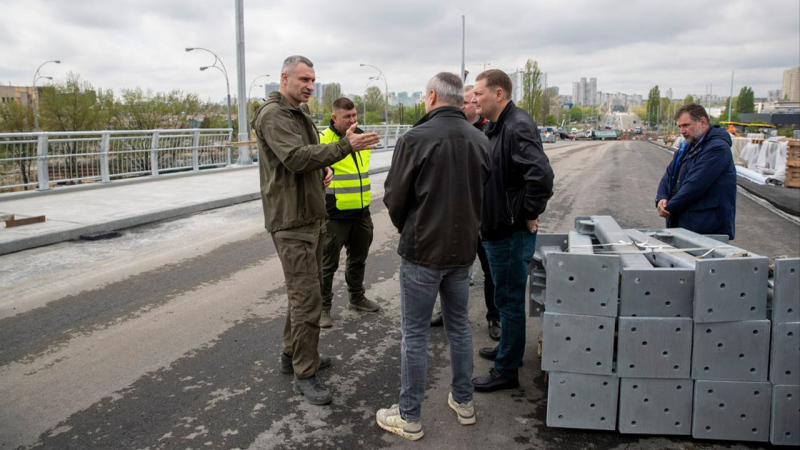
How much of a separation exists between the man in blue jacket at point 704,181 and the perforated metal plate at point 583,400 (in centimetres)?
236

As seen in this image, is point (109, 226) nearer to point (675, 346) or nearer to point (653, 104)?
point (675, 346)

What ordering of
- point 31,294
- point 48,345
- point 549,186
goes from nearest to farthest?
point 549,186
point 48,345
point 31,294

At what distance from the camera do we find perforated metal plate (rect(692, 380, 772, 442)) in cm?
313

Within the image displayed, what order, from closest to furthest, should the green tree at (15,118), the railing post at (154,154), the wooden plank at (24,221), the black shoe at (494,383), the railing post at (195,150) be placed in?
the black shoe at (494,383) → the wooden plank at (24,221) → the railing post at (154,154) → the railing post at (195,150) → the green tree at (15,118)

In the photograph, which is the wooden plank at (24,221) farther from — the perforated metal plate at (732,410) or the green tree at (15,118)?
the green tree at (15,118)

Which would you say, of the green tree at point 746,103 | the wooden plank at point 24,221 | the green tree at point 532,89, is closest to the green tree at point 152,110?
the wooden plank at point 24,221

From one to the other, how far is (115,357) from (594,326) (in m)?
3.57

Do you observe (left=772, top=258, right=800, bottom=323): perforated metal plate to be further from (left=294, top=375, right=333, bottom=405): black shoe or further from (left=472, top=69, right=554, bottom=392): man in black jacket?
(left=294, top=375, right=333, bottom=405): black shoe

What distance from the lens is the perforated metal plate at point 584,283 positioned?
3.14 m

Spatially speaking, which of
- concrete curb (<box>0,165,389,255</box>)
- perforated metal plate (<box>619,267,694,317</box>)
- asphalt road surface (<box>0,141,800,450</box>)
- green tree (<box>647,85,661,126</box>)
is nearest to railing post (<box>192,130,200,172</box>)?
concrete curb (<box>0,165,389,255</box>)

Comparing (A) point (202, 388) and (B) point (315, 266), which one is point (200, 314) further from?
(B) point (315, 266)

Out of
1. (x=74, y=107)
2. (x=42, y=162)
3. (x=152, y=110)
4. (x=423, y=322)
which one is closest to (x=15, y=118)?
(x=74, y=107)

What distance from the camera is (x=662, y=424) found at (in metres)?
3.26

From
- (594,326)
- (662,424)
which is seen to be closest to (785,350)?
(662,424)
